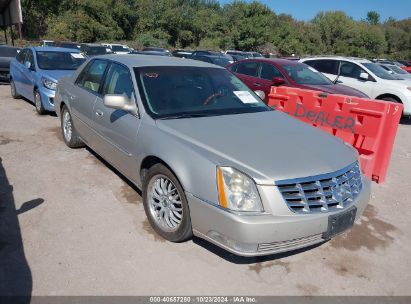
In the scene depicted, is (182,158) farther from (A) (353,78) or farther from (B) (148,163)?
(A) (353,78)

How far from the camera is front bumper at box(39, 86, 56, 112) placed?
25.7 ft

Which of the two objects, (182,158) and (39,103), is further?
(39,103)

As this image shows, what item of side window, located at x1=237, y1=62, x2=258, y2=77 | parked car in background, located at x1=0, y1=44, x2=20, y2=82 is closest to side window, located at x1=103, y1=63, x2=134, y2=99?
side window, located at x1=237, y1=62, x2=258, y2=77

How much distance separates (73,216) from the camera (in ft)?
12.8

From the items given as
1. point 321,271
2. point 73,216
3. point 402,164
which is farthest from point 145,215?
point 402,164

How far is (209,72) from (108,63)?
1297mm

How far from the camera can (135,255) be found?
10.8 feet

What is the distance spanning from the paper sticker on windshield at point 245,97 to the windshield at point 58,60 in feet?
18.5

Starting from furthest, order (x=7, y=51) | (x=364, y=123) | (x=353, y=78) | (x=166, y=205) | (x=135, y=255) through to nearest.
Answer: (x=7, y=51)
(x=353, y=78)
(x=364, y=123)
(x=166, y=205)
(x=135, y=255)

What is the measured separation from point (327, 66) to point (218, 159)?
9410 millimetres

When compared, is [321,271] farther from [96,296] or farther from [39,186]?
[39,186]

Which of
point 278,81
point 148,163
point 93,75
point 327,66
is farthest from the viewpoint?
point 327,66

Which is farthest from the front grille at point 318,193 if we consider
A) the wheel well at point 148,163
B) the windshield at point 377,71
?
the windshield at point 377,71

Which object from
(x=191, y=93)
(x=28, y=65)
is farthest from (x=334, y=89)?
(x=28, y=65)
